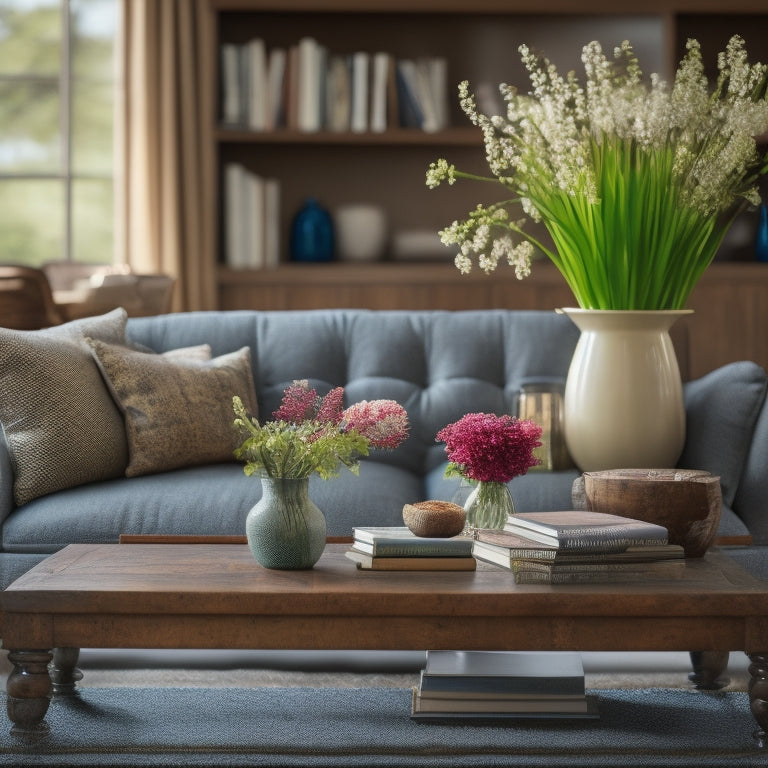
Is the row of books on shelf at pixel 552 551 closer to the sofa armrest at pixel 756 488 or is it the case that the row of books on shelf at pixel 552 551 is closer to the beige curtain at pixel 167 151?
the sofa armrest at pixel 756 488

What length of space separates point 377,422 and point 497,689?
1.55 feet

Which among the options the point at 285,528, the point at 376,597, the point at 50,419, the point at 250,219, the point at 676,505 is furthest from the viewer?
the point at 250,219

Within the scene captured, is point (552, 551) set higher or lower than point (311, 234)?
lower

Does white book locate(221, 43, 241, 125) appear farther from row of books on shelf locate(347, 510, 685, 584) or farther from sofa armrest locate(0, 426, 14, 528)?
row of books on shelf locate(347, 510, 685, 584)

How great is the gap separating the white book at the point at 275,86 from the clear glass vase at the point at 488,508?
2812mm

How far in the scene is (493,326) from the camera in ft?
10.1

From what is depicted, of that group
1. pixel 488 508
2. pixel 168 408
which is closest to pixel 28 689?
pixel 488 508

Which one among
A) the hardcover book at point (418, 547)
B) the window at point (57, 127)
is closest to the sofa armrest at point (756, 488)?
the hardcover book at point (418, 547)

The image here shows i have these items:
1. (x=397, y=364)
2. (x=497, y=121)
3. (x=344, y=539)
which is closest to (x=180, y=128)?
(x=397, y=364)

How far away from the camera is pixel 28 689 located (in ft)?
5.51

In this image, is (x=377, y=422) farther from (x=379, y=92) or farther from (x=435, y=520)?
(x=379, y=92)

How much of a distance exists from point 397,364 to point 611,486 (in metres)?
1.15

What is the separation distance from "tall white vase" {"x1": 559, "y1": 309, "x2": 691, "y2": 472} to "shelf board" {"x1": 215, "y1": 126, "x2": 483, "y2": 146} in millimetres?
2091

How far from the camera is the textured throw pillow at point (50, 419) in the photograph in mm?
2479
